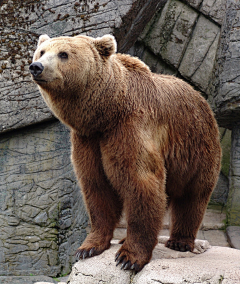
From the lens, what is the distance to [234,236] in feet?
27.9

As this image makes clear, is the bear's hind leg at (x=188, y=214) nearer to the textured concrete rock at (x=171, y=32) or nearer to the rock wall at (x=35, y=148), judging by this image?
the rock wall at (x=35, y=148)

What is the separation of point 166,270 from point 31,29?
424 centimetres

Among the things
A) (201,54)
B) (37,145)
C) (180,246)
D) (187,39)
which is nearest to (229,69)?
(201,54)

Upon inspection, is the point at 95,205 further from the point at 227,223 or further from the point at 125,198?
the point at 227,223

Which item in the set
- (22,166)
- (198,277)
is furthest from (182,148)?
(22,166)

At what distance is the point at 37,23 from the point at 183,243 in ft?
12.8

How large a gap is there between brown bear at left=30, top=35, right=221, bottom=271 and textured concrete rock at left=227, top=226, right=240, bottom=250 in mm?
4352

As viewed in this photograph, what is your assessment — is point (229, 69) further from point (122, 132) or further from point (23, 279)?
point (23, 279)

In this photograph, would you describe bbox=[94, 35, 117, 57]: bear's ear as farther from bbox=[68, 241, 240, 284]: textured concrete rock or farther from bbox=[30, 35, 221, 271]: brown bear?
bbox=[68, 241, 240, 284]: textured concrete rock

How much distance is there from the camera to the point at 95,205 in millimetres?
4078

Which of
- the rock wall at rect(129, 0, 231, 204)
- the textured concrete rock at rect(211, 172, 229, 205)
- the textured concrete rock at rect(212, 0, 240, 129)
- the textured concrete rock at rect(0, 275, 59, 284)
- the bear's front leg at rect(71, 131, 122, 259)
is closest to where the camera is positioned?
the bear's front leg at rect(71, 131, 122, 259)

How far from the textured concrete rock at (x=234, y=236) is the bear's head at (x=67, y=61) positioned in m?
5.63

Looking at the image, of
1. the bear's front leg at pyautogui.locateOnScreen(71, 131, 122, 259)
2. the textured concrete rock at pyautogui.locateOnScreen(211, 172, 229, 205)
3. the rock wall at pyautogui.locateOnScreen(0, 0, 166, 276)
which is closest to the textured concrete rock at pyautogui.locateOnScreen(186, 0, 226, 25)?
the rock wall at pyautogui.locateOnScreen(0, 0, 166, 276)

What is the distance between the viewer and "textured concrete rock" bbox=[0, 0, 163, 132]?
21.0 feet
